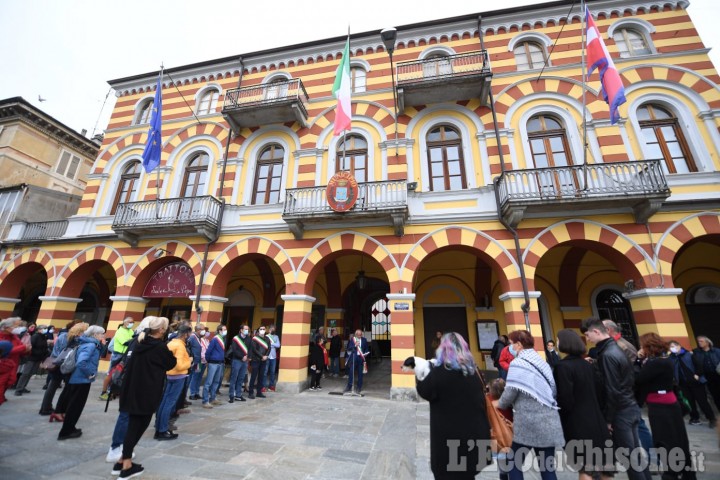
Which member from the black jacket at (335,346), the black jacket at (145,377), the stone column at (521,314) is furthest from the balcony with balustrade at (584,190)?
the black jacket at (145,377)

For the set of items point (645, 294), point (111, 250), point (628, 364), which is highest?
point (111, 250)

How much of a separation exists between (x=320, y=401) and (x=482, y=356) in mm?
6435

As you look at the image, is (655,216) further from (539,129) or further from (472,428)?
(472,428)

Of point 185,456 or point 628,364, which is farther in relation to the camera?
point 185,456

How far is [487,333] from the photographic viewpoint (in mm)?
11305

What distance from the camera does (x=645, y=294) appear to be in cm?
793

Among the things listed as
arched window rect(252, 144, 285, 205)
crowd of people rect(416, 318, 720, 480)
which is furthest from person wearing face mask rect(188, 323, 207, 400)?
crowd of people rect(416, 318, 720, 480)

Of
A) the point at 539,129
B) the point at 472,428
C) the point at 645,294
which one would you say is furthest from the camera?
the point at 539,129

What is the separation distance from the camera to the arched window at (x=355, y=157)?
11.0 m

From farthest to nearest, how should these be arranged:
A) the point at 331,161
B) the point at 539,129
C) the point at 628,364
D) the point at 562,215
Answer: the point at 331,161, the point at 539,129, the point at 562,215, the point at 628,364

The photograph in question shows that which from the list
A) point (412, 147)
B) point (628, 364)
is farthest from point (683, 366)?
point (412, 147)

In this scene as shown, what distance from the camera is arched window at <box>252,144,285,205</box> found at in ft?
37.8

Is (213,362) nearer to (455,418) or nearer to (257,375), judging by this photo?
(257,375)

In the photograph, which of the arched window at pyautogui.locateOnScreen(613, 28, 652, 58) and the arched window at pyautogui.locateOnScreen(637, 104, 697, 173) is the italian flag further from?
the arched window at pyautogui.locateOnScreen(613, 28, 652, 58)
